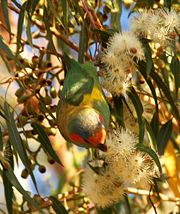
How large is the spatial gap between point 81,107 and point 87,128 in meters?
0.09

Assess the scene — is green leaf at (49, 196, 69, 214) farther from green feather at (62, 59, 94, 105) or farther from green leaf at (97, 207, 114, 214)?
green feather at (62, 59, 94, 105)

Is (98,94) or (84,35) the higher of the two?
(84,35)

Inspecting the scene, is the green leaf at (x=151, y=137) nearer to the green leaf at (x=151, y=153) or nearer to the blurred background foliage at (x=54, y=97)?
the blurred background foliage at (x=54, y=97)

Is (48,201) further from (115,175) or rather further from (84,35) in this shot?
(84,35)

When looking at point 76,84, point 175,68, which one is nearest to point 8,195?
point 76,84

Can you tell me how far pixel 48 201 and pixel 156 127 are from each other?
0.40 m

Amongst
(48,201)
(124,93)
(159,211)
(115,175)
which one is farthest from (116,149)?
(159,211)

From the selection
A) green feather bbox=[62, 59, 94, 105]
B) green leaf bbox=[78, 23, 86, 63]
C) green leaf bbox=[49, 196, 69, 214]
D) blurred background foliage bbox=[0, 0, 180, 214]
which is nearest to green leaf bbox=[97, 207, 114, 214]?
blurred background foliage bbox=[0, 0, 180, 214]

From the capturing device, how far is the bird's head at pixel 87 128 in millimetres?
1679

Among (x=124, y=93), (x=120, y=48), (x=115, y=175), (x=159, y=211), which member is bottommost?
(x=159, y=211)

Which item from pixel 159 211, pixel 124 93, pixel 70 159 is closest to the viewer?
pixel 124 93

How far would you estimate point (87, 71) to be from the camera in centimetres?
181

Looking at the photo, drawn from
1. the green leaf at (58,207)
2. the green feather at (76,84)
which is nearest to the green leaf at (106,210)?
the green leaf at (58,207)

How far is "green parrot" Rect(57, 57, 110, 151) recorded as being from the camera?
173 centimetres
